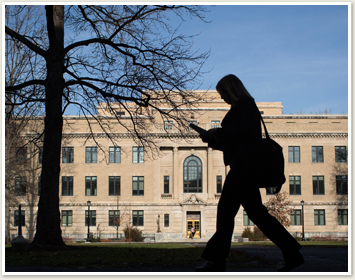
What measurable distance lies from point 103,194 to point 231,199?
175 ft

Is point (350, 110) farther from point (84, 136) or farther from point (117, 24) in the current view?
point (84, 136)


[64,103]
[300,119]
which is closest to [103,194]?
[300,119]

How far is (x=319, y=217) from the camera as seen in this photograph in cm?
5678

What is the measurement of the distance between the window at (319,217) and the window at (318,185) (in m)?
2.32

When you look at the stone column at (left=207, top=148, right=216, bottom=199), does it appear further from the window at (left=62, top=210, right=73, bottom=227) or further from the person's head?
the person's head

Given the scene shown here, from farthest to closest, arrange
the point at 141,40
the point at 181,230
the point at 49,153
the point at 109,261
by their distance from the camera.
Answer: the point at 181,230 < the point at 141,40 < the point at 49,153 < the point at 109,261

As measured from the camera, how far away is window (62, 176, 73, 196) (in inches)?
2264

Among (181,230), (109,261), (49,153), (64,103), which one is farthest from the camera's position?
(181,230)

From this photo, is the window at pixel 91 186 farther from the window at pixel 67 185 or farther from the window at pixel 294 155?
the window at pixel 294 155

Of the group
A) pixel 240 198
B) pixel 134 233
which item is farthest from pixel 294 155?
pixel 240 198

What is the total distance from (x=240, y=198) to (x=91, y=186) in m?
54.0

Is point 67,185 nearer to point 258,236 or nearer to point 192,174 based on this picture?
point 192,174

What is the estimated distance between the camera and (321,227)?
185ft

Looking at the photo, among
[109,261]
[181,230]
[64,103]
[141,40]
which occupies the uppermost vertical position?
[141,40]
